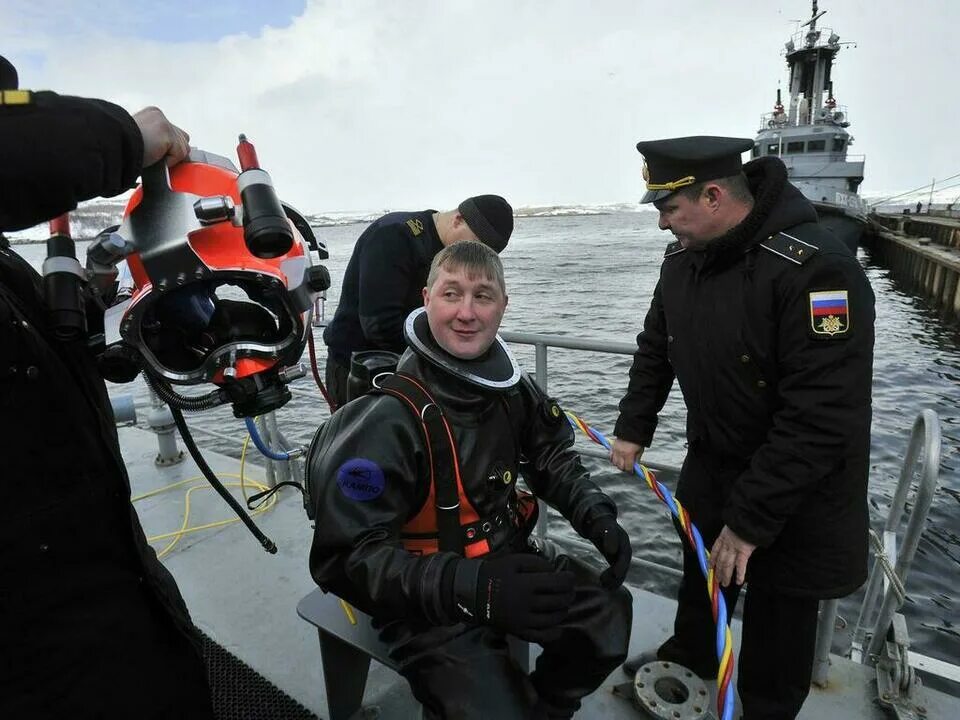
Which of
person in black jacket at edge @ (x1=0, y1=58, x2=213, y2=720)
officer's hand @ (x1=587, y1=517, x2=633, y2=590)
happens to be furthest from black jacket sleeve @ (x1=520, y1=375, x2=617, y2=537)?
person in black jacket at edge @ (x1=0, y1=58, x2=213, y2=720)

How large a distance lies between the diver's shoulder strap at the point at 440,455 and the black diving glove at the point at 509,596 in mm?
260

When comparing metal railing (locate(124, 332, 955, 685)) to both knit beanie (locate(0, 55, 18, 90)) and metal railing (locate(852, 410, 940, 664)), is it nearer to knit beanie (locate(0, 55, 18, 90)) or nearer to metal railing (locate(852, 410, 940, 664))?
metal railing (locate(852, 410, 940, 664))

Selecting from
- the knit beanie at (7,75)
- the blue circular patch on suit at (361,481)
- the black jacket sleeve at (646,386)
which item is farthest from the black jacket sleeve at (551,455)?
the knit beanie at (7,75)

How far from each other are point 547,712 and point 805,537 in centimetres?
105

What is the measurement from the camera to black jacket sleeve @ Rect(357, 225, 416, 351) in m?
2.94

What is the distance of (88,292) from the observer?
53.4 inches

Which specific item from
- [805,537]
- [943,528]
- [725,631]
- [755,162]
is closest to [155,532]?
[725,631]

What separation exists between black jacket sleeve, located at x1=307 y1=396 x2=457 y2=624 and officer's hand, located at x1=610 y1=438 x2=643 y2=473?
105 centimetres

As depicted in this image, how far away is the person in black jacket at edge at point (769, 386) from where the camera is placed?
183cm

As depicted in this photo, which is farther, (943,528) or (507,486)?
(943,528)

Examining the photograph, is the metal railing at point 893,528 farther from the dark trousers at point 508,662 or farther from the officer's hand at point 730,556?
the dark trousers at point 508,662

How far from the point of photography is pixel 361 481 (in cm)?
166

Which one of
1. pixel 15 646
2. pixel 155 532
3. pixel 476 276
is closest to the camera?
pixel 15 646

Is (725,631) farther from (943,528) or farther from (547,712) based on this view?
(943,528)
